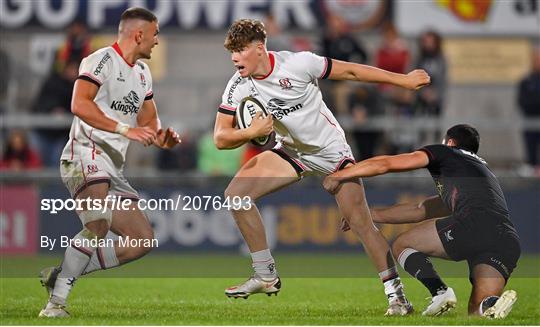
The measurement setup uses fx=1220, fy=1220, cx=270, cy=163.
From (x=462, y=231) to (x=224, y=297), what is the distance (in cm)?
277

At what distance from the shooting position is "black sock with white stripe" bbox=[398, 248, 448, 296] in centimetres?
963

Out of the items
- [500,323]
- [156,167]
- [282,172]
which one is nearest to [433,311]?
[500,323]

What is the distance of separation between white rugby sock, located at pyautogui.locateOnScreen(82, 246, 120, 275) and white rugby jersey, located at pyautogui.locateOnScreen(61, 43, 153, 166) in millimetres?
793

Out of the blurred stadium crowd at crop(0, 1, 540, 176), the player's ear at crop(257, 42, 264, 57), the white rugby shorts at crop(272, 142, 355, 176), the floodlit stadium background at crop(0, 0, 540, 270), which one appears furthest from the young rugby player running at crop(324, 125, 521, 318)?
the blurred stadium crowd at crop(0, 1, 540, 176)

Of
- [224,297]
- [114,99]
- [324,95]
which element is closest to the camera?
[114,99]

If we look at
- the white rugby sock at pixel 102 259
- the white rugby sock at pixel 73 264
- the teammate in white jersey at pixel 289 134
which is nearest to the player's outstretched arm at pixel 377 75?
the teammate in white jersey at pixel 289 134

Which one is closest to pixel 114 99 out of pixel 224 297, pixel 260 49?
pixel 260 49

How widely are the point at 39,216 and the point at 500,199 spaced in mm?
8138

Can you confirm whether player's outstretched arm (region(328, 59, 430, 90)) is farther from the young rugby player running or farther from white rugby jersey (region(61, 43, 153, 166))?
white rugby jersey (region(61, 43, 153, 166))

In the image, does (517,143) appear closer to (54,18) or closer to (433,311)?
(54,18)

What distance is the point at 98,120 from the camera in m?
9.27

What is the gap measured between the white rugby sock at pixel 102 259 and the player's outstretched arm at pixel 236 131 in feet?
4.01

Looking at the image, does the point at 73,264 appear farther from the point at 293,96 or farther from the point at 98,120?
the point at 293,96

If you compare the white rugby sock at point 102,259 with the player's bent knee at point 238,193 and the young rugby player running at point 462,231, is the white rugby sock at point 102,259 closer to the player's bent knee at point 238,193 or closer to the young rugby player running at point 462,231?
the player's bent knee at point 238,193
